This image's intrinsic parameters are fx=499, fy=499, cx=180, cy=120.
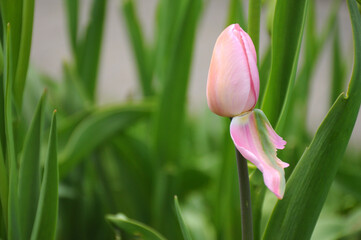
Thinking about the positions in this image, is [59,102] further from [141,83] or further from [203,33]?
[203,33]

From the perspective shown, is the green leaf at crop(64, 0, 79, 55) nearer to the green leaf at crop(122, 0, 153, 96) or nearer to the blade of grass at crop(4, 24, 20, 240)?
the green leaf at crop(122, 0, 153, 96)

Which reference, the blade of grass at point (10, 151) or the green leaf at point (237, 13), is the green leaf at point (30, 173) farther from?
the green leaf at point (237, 13)

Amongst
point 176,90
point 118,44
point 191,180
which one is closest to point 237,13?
point 176,90

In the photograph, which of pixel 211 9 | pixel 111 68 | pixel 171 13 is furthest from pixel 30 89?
pixel 211 9

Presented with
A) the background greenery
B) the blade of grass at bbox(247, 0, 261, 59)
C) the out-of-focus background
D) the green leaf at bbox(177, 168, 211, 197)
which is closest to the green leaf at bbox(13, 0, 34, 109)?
the background greenery

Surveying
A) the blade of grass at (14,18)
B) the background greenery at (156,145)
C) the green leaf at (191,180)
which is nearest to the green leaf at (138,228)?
the background greenery at (156,145)

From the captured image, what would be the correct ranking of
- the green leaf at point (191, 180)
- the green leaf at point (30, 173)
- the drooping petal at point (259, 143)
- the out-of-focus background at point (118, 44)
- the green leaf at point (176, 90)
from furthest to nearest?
the out-of-focus background at point (118, 44), the green leaf at point (191, 180), the green leaf at point (176, 90), the green leaf at point (30, 173), the drooping petal at point (259, 143)
